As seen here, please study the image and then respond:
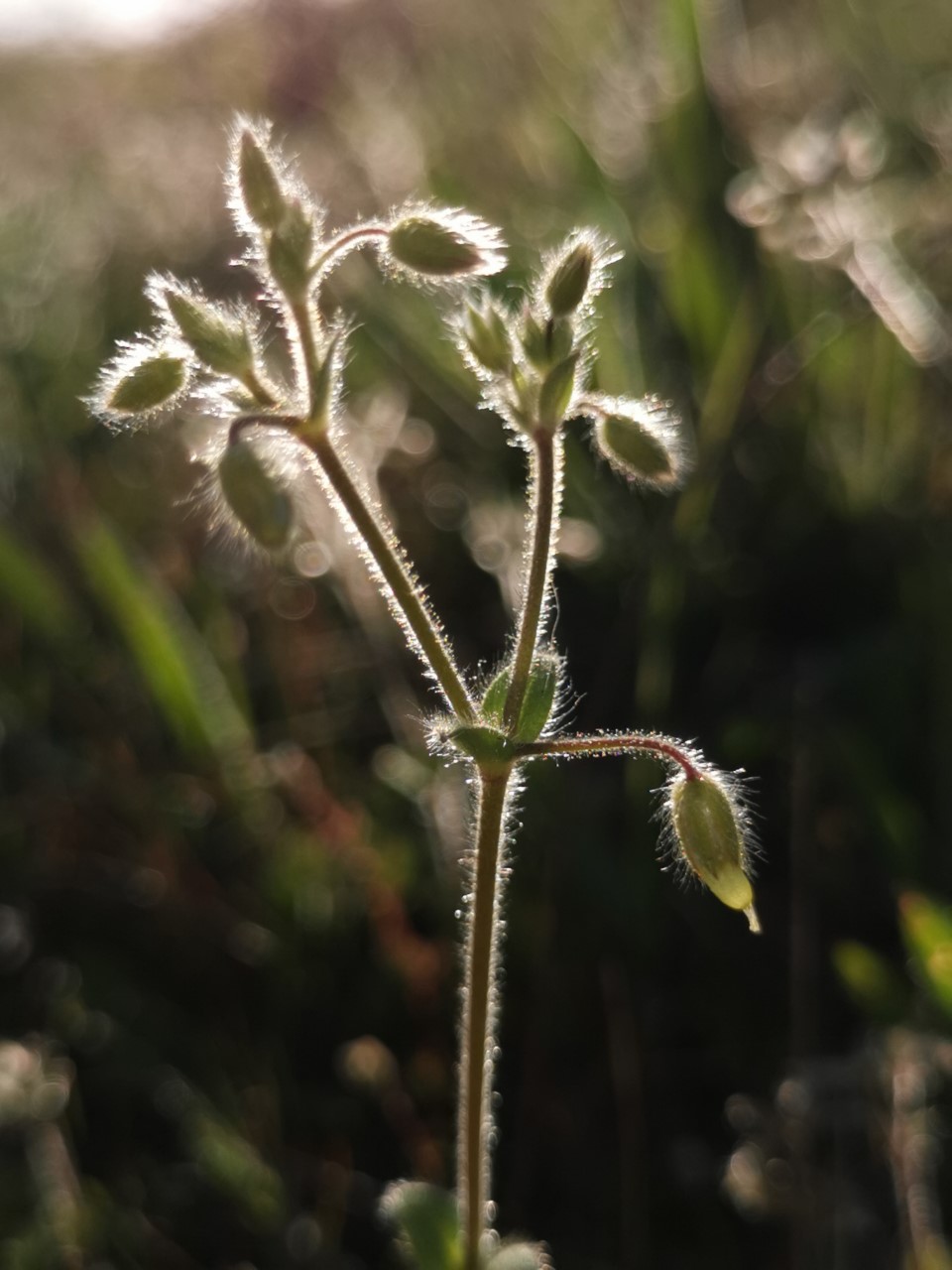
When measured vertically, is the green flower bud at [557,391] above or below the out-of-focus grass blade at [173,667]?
above

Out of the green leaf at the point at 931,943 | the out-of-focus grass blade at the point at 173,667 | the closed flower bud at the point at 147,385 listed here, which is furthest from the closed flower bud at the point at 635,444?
the out-of-focus grass blade at the point at 173,667

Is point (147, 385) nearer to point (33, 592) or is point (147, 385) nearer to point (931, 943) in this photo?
point (931, 943)

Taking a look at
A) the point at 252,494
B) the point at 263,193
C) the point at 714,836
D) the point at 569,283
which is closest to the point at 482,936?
the point at 714,836

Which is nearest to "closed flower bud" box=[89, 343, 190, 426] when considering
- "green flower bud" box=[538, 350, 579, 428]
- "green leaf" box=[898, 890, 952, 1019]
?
"green flower bud" box=[538, 350, 579, 428]

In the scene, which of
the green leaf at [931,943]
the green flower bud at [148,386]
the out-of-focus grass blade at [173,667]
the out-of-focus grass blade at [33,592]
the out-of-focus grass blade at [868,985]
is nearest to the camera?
the green flower bud at [148,386]

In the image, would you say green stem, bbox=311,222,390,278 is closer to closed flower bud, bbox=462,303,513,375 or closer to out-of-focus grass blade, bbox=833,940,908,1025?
closed flower bud, bbox=462,303,513,375

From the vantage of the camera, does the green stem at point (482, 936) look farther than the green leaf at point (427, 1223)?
No

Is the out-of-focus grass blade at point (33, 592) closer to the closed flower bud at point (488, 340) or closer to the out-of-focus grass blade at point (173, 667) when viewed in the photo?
the out-of-focus grass blade at point (173, 667)
